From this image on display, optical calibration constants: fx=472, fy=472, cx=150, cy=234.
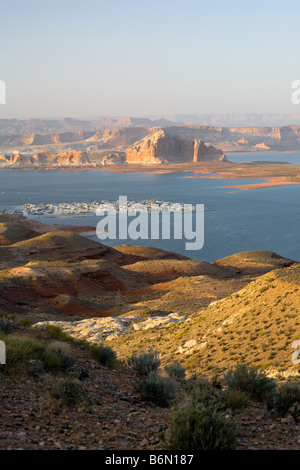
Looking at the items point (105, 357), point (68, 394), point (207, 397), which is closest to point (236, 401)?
point (207, 397)

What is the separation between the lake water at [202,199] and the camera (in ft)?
199

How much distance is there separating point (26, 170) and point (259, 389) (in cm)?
18950

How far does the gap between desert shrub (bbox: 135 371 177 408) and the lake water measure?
1799 inches

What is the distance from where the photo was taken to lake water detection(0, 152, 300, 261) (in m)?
60.7

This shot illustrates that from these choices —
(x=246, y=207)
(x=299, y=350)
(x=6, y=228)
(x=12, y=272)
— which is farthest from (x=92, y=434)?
(x=246, y=207)

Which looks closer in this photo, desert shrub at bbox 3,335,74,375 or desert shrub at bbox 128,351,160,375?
desert shrub at bbox 3,335,74,375

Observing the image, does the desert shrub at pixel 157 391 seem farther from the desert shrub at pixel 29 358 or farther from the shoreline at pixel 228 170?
the shoreline at pixel 228 170

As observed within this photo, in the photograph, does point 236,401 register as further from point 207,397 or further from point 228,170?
point 228,170

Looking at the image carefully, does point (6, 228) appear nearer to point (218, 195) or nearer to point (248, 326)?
point (248, 326)

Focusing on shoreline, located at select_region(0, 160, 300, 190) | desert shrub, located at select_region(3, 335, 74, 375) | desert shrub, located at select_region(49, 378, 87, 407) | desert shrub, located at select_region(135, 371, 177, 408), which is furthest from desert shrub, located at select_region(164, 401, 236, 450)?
shoreline, located at select_region(0, 160, 300, 190)

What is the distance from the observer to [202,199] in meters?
103

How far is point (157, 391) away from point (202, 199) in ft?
317

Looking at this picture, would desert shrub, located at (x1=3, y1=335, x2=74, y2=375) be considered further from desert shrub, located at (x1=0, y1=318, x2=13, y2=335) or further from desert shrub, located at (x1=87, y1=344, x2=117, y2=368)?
desert shrub, located at (x1=0, y1=318, x2=13, y2=335)

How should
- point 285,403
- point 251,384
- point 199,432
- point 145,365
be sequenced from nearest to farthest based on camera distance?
point 199,432
point 285,403
point 251,384
point 145,365
